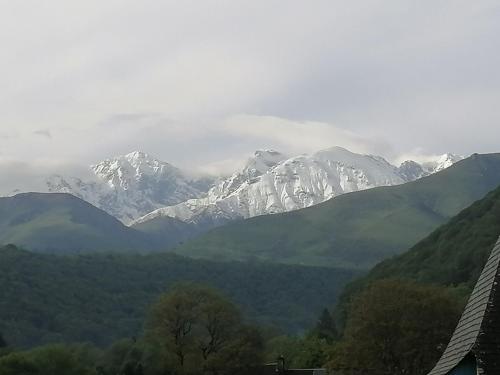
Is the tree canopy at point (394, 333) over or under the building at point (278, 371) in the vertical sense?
over

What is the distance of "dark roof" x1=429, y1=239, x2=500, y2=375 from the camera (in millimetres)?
15039

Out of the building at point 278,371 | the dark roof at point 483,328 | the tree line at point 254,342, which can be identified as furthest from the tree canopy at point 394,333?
the dark roof at point 483,328

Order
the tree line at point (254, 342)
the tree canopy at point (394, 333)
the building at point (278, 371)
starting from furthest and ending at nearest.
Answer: the building at point (278, 371), the tree line at point (254, 342), the tree canopy at point (394, 333)

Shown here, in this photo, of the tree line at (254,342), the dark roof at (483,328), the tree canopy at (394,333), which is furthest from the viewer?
the tree line at (254,342)

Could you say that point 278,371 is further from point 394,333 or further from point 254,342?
point 394,333

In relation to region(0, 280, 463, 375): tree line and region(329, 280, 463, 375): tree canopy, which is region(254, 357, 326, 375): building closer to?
region(0, 280, 463, 375): tree line

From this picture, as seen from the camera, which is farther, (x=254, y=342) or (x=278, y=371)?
(x=254, y=342)

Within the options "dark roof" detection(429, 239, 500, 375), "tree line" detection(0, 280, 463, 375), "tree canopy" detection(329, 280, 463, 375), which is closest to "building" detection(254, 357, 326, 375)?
"tree line" detection(0, 280, 463, 375)

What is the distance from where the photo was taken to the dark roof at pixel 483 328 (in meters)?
15.0

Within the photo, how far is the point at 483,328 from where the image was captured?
15367mm

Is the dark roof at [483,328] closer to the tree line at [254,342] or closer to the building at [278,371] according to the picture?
the tree line at [254,342]

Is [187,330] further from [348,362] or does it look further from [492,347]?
[492,347]

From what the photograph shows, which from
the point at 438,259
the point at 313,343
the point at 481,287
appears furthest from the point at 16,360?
the point at 438,259

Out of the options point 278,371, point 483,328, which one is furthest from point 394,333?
point 483,328
